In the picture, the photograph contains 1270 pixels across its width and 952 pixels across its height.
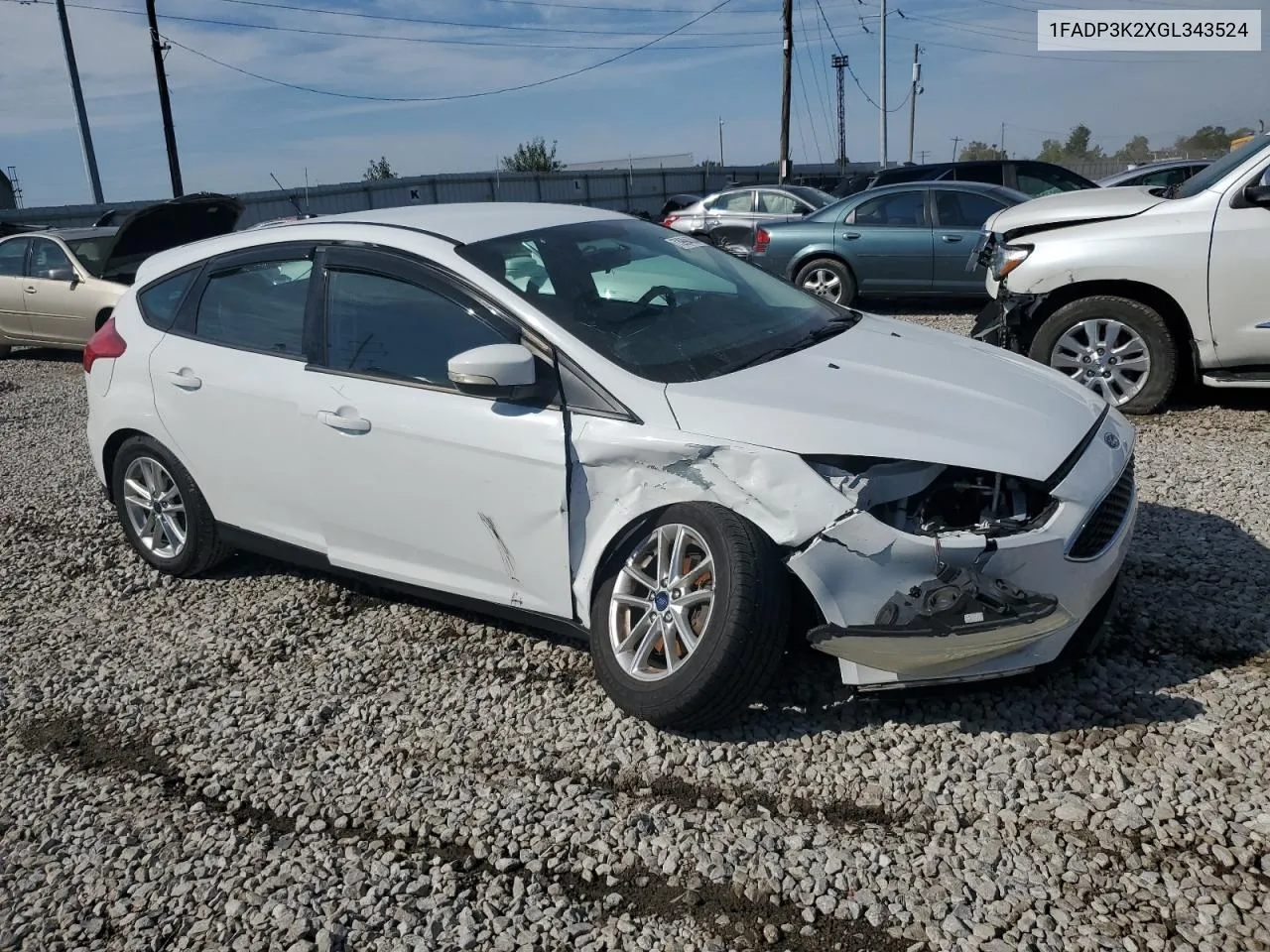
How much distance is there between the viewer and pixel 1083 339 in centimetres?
677

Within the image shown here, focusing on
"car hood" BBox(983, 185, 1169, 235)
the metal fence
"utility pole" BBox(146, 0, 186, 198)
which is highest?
"utility pole" BBox(146, 0, 186, 198)

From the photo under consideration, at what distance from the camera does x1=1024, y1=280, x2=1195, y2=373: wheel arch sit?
6520 millimetres

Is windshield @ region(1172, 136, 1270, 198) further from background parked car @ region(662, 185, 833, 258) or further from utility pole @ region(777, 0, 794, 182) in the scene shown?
utility pole @ region(777, 0, 794, 182)

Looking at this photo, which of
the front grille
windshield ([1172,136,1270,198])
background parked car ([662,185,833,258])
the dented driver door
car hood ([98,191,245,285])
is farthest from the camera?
background parked car ([662,185,833,258])

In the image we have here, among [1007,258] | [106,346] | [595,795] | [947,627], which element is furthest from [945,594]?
[1007,258]

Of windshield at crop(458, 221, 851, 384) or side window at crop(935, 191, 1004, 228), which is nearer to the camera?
windshield at crop(458, 221, 851, 384)

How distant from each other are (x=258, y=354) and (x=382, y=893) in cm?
243

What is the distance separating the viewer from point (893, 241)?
1171cm

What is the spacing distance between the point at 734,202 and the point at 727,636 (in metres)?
14.9

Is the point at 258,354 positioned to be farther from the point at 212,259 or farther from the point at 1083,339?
the point at 1083,339

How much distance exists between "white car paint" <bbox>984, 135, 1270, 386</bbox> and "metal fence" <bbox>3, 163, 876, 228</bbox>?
53.5 feet

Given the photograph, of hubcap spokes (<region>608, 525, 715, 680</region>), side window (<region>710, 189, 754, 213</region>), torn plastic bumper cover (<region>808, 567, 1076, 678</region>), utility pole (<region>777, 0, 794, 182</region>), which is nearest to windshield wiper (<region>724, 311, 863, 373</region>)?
hubcap spokes (<region>608, 525, 715, 680</region>)

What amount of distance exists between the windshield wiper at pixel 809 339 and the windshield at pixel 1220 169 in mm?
3198

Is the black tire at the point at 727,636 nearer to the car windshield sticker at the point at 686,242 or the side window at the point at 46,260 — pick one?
Result: the car windshield sticker at the point at 686,242
